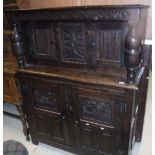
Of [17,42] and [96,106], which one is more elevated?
[17,42]

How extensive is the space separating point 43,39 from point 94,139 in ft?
3.48

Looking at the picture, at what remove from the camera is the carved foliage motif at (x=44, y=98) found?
1819 millimetres

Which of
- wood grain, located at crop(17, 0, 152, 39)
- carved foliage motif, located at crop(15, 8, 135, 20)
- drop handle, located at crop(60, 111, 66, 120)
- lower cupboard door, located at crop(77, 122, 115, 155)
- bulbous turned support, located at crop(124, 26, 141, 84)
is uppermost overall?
wood grain, located at crop(17, 0, 152, 39)

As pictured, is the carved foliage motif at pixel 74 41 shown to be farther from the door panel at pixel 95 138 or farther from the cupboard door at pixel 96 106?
the door panel at pixel 95 138

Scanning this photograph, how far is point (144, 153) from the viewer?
6.50ft

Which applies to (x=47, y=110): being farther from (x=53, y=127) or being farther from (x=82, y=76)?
(x=82, y=76)

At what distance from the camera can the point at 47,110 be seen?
190 cm

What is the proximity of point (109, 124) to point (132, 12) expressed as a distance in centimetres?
92

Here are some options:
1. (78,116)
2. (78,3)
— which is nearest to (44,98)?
(78,116)

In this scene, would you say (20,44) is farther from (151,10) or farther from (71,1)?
(151,10)

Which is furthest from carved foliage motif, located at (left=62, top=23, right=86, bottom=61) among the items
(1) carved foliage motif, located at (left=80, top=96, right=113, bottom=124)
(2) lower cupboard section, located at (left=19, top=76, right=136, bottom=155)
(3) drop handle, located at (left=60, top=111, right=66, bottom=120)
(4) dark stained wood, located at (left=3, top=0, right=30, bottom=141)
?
(4) dark stained wood, located at (left=3, top=0, right=30, bottom=141)

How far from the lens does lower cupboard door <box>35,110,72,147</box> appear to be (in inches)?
73.2

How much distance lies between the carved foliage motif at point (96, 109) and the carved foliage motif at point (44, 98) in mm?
317

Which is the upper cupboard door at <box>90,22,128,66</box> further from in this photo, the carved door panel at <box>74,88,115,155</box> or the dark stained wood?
the dark stained wood
